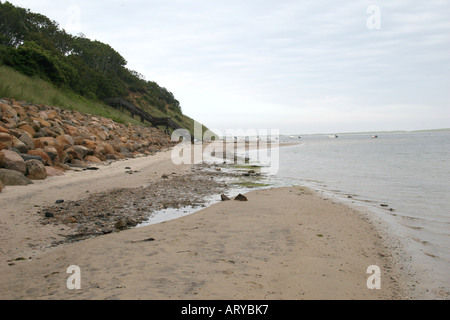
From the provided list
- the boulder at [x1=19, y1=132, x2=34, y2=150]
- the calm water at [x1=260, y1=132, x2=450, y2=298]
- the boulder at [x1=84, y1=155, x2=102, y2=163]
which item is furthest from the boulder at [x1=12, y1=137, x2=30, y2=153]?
the calm water at [x1=260, y1=132, x2=450, y2=298]

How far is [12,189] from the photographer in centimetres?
688

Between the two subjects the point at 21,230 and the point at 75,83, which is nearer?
the point at 21,230

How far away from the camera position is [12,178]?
7.32 meters

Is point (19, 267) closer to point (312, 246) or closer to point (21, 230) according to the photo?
point (21, 230)

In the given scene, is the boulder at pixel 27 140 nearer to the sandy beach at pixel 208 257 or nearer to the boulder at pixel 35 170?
the boulder at pixel 35 170

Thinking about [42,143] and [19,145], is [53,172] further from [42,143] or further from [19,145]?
[42,143]

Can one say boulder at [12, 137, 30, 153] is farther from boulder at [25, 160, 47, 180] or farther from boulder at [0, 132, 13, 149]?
boulder at [25, 160, 47, 180]

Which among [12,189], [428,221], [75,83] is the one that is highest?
[75,83]

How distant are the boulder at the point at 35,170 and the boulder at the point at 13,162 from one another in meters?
0.14

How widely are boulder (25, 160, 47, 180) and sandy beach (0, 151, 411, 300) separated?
1.46m

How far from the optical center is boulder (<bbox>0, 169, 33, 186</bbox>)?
7230mm
